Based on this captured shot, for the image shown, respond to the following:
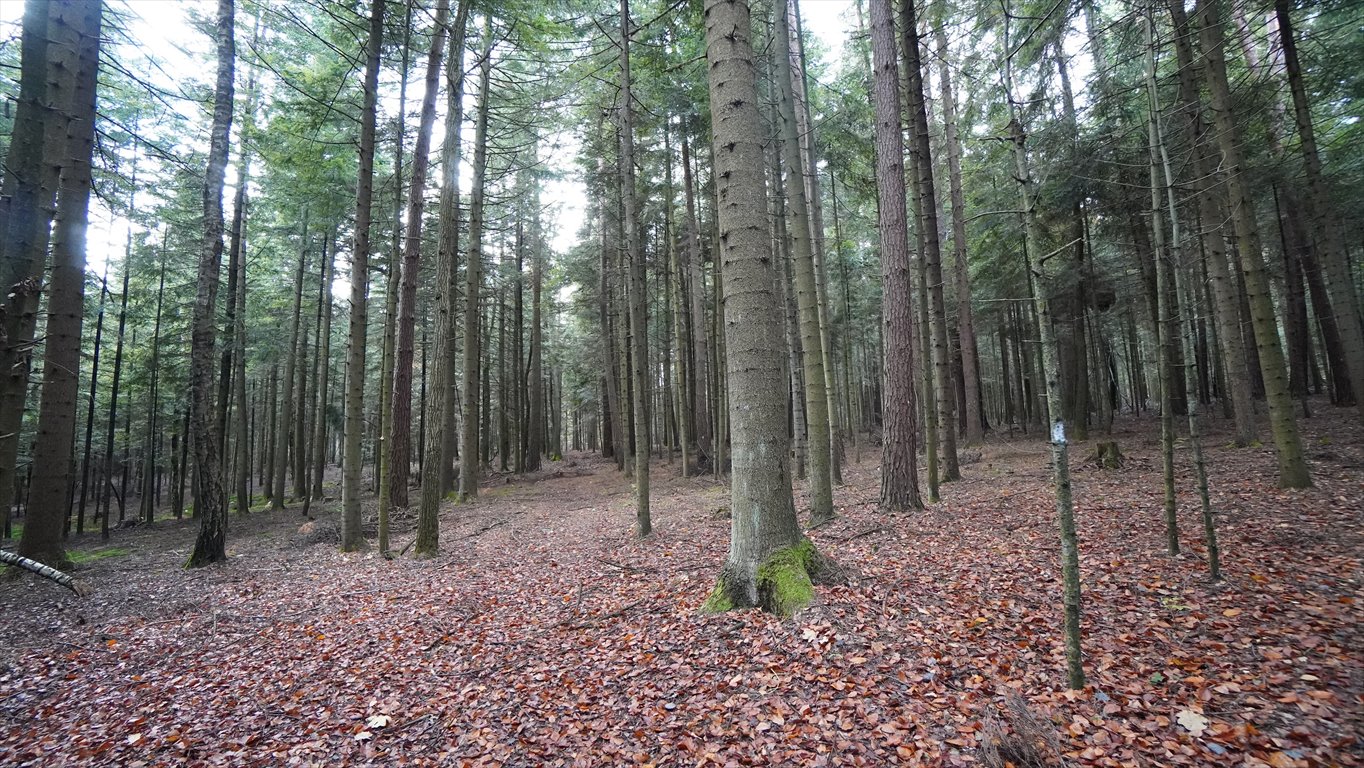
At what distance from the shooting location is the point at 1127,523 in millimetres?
6375

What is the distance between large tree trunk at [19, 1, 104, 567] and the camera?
6188 mm

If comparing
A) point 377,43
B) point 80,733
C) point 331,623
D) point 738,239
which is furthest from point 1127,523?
point 377,43

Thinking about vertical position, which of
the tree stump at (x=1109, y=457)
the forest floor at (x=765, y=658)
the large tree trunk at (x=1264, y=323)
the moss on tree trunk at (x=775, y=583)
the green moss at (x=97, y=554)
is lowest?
the green moss at (x=97, y=554)

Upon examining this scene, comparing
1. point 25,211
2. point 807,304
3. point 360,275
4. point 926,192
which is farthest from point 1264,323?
point 25,211

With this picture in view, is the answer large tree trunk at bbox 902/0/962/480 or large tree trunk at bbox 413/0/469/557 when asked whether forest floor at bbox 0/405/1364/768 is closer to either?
large tree trunk at bbox 413/0/469/557

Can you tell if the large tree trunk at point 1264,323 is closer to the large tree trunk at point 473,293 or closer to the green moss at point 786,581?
the green moss at point 786,581

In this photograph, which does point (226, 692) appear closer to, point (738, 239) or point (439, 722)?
point (439, 722)

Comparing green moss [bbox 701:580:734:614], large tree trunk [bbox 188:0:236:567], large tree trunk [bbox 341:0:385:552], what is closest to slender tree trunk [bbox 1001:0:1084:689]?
green moss [bbox 701:580:734:614]

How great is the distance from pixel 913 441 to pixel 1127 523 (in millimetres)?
2860

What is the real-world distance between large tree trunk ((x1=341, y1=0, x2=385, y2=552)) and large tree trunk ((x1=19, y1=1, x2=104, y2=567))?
2.98m

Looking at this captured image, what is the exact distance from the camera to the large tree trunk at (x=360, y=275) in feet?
28.8

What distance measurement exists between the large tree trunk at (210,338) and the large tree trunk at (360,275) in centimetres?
199

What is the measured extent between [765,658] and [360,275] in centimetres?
853

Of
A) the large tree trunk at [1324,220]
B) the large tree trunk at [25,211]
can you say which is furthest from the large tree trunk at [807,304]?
the large tree trunk at [25,211]
